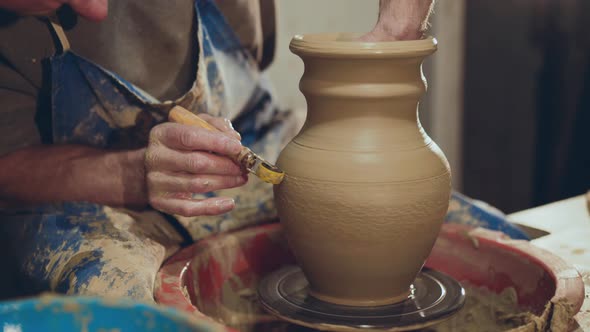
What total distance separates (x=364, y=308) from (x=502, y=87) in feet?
8.78

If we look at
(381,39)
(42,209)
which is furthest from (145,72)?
(381,39)

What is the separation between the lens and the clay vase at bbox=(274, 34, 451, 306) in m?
1.13

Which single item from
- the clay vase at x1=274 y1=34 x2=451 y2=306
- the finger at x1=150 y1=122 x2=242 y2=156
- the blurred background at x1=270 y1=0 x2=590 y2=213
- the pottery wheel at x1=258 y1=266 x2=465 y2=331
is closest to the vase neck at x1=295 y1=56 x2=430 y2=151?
the clay vase at x1=274 y1=34 x2=451 y2=306

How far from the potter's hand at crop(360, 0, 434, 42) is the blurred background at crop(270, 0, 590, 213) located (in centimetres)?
180

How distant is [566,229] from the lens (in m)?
1.71

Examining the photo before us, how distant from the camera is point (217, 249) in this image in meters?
1.43

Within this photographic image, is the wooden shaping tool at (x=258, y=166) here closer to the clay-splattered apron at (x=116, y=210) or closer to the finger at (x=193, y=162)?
the finger at (x=193, y=162)

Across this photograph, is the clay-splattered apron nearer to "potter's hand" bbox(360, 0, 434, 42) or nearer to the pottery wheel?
the pottery wheel

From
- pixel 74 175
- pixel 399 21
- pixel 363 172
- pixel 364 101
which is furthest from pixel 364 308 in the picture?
pixel 74 175

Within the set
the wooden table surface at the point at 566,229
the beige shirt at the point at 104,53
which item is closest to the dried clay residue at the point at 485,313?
the wooden table surface at the point at 566,229

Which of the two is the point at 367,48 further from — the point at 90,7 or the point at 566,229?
the point at 566,229

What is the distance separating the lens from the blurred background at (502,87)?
3.32 meters

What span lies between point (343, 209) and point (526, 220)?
2.84ft

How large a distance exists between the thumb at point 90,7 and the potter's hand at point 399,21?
1.57 feet
